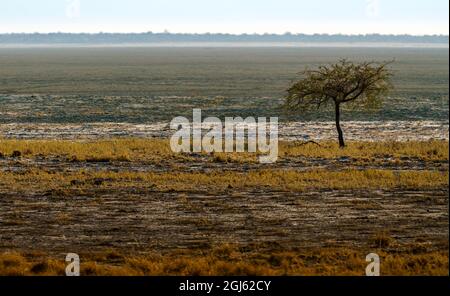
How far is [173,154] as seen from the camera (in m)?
33.4

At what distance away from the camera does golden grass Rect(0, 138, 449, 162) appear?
1268 inches

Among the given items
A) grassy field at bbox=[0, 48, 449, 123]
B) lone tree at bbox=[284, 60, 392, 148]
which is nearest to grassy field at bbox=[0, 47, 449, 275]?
lone tree at bbox=[284, 60, 392, 148]

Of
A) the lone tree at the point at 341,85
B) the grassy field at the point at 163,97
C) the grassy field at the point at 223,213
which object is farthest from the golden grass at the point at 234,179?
the grassy field at the point at 163,97

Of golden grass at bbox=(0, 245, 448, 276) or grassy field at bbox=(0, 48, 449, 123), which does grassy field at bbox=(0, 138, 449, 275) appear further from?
grassy field at bbox=(0, 48, 449, 123)

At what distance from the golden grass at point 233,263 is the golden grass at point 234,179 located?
828 centimetres

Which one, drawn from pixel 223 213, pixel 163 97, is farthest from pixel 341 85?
pixel 163 97

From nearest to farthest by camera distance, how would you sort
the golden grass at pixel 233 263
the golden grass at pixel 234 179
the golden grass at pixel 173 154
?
1. the golden grass at pixel 233 263
2. the golden grass at pixel 234 179
3. the golden grass at pixel 173 154

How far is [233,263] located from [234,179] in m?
11.1

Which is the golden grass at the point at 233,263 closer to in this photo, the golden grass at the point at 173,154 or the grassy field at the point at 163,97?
the golden grass at the point at 173,154

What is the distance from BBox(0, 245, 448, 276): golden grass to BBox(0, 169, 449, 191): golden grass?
27.2ft

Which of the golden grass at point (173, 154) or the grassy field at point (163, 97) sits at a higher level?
the golden grass at point (173, 154)

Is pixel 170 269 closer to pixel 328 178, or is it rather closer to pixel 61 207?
pixel 61 207

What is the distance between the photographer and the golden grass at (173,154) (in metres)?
32.2
